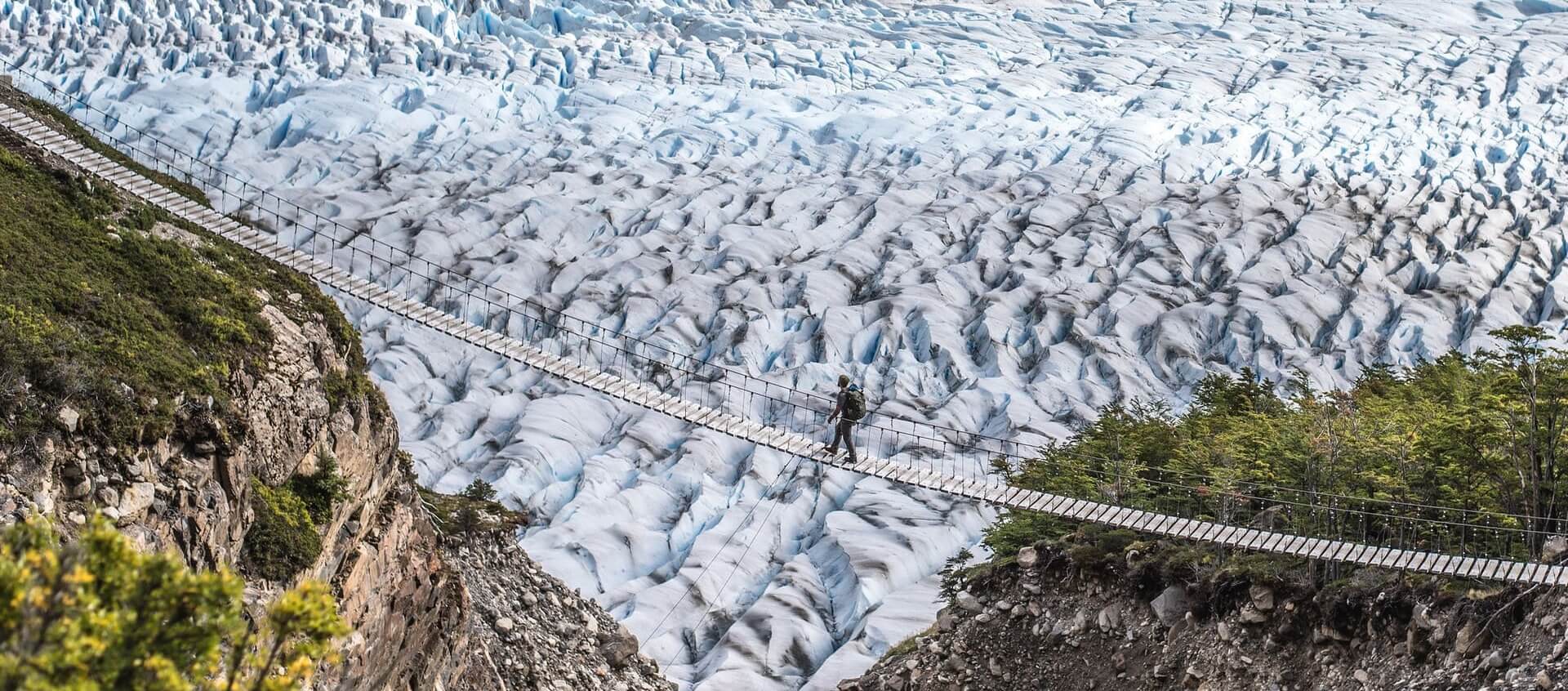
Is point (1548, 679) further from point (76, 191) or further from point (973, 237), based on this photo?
point (973, 237)

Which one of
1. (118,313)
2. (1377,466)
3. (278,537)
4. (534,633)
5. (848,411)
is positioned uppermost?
(118,313)

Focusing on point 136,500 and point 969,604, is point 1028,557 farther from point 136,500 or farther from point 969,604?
point 136,500

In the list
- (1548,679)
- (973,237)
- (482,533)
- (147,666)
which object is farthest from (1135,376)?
(147,666)

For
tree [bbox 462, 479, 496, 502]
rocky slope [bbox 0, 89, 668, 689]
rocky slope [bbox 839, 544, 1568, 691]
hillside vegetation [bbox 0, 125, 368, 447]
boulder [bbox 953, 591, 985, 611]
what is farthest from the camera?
tree [bbox 462, 479, 496, 502]

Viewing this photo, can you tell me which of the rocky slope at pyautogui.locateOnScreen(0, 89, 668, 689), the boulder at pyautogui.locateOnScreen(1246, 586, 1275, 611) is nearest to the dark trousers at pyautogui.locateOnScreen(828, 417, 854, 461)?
the rocky slope at pyautogui.locateOnScreen(0, 89, 668, 689)

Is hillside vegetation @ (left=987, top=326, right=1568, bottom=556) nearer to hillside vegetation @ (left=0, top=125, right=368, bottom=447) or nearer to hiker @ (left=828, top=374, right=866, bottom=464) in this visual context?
hiker @ (left=828, top=374, right=866, bottom=464)

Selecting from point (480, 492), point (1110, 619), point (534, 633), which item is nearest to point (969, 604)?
point (1110, 619)

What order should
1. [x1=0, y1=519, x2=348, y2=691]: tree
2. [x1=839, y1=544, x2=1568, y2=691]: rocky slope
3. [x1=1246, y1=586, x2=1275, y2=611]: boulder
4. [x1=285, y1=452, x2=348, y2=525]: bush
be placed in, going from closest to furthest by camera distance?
1. [x1=0, y1=519, x2=348, y2=691]: tree
2. [x1=285, y1=452, x2=348, y2=525]: bush
3. [x1=839, y1=544, x2=1568, y2=691]: rocky slope
4. [x1=1246, y1=586, x2=1275, y2=611]: boulder
